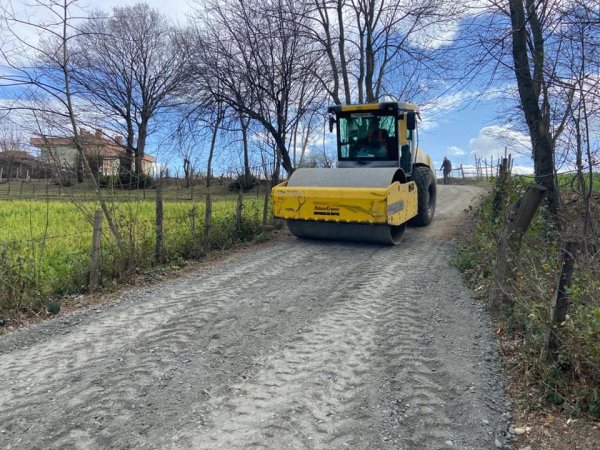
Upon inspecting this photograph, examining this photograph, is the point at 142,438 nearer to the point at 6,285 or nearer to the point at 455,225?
the point at 6,285

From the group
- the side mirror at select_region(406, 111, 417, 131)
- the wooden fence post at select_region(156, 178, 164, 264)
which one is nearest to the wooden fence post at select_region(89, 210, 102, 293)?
the wooden fence post at select_region(156, 178, 164, 264)

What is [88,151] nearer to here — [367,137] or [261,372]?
[261,372]

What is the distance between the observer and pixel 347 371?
370 cm

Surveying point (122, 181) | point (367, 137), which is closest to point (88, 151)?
point (122, 181)

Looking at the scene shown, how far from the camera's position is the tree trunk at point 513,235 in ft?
16.9

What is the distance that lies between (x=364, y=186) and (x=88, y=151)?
16.3ft

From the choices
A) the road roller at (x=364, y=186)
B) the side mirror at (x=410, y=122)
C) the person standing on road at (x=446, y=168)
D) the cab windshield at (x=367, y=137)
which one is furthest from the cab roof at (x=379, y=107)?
the person standing on road at (x=446, y=168)

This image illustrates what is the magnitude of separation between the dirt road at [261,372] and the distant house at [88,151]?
257cm

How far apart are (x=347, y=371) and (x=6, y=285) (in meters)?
4.19

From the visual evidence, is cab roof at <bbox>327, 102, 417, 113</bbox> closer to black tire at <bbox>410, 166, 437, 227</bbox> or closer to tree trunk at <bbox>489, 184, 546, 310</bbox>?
black tire at <bbox>410, 166, 437, 227</bbox>

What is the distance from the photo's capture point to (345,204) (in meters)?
8.79

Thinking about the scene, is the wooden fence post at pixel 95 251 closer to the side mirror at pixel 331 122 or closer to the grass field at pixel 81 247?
the grass field at pixel 81 247

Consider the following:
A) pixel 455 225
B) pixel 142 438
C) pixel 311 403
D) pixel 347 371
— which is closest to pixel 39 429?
pixel 142 438

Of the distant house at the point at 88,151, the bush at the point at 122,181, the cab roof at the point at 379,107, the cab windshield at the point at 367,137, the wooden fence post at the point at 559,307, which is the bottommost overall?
the wooden fence post at the point at 559,307
